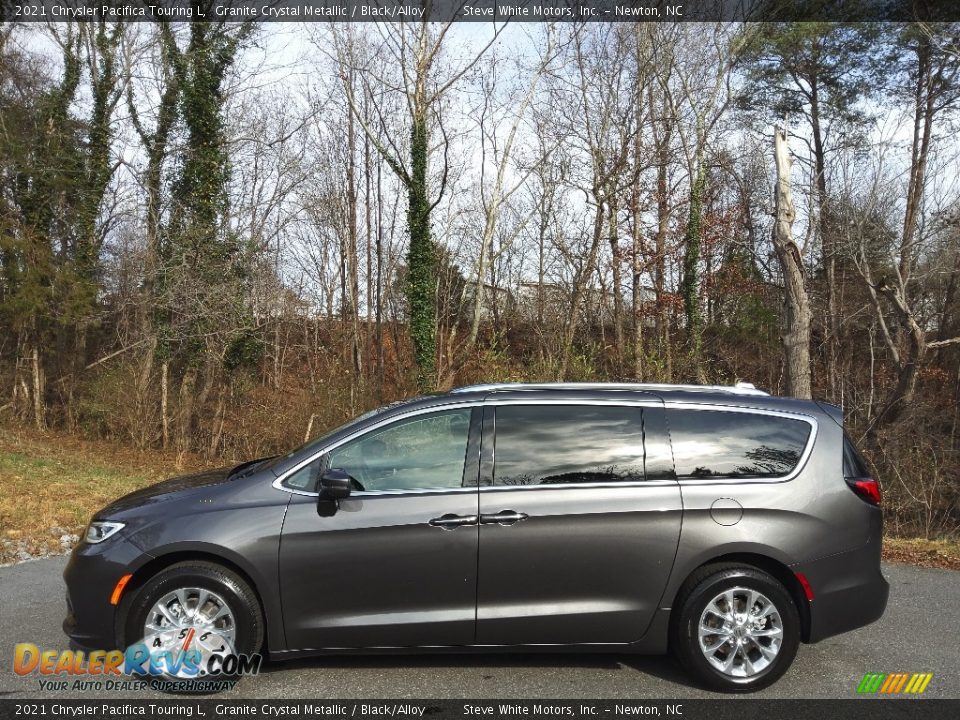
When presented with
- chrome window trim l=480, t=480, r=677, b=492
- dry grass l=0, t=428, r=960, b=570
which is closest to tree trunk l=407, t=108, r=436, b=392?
dry grass l=0, t=428, r=960, b=570

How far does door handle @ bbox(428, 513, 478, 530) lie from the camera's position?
441cm

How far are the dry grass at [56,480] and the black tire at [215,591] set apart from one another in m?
4.62

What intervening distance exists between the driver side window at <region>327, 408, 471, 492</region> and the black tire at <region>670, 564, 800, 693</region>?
152 cm

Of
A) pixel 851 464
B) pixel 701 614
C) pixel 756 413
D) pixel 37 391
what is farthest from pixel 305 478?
pixel 37 391

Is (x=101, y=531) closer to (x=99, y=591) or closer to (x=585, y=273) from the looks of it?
(x=99, y=591)

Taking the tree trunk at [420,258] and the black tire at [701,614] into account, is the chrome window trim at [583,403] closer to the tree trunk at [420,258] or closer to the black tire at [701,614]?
the black tire at [701,614]

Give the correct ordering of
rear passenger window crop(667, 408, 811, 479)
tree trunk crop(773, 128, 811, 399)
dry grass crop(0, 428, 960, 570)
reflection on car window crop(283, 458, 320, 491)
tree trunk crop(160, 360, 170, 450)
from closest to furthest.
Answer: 1. reflection on car window crop(283, 458, 320, 491)
2. rear passenger window crop(667, 408, 811, 479)
3. dry grass crop(0, 428, 960, 570)
4. tree trunk crop(773, 128, 811, 399)
5. tree trunk crop(160, 360, 170, 450)

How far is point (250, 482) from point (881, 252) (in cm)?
1752

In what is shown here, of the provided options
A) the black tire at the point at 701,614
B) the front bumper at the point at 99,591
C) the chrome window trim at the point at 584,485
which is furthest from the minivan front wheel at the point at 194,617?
the black tire at the point at 701,614

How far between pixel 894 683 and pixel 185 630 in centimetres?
421

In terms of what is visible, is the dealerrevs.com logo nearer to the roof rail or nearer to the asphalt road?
the asphalt road

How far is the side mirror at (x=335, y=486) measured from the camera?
4.34 m

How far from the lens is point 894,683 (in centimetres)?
459

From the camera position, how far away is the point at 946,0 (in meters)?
19.9
